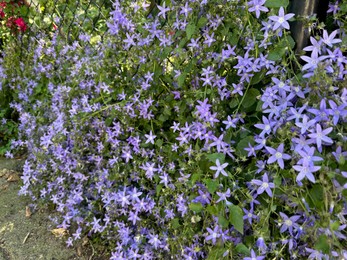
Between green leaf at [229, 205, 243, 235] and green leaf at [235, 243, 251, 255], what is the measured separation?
0.09 m

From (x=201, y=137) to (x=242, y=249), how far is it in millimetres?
450

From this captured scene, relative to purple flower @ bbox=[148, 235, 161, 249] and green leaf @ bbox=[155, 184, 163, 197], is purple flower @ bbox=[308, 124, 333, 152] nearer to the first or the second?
green leaf @ bbox=[155, 184, 163, 197]

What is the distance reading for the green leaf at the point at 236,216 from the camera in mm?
1430

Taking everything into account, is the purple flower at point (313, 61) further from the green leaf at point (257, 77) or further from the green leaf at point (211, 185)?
the green leaf at point (211, 185)

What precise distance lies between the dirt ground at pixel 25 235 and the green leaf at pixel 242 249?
96 centimetres

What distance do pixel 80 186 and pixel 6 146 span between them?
121 cm

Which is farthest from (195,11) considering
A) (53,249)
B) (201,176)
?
(53,249)

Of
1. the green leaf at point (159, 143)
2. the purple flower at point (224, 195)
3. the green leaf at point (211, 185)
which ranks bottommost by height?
the purple flower at point (224, 195)

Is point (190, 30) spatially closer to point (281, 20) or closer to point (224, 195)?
point (281, 20)

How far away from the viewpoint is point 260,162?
58.2 inches

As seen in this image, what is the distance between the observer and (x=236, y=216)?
1.45 m

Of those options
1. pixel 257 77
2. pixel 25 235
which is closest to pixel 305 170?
pixel 257 77

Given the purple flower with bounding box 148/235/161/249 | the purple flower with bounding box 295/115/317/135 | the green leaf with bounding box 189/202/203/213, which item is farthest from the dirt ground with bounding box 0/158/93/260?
the purple flower with bounding box 295/115/317/135

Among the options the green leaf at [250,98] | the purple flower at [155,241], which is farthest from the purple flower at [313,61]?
the purple flower at [155,241]
